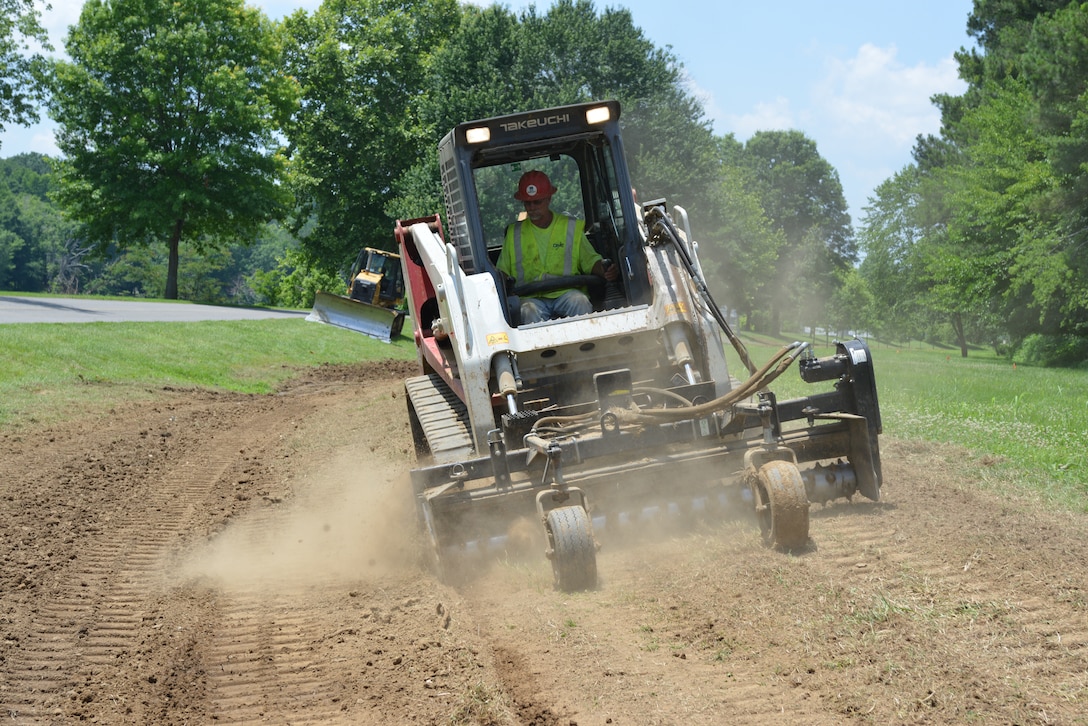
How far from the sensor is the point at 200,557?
304 inches

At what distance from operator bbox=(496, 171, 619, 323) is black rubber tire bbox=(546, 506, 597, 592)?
2.56 meters

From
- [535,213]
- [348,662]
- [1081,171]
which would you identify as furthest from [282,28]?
[348,662]

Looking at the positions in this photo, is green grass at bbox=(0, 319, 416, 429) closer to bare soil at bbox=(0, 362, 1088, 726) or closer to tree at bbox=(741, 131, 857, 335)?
bare soil at bbox=(0, 362, 1088, 726)

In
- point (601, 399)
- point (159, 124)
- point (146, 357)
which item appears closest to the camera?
point (601, 399)

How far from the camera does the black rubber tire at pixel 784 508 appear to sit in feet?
21.0

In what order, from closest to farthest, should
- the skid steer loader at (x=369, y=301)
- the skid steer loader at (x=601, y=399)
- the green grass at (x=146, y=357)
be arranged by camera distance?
the skid steer loader at (x=601, y=399) < the green grass at (x=146, y=357) < the skid steer loader at (x=369, y=301)

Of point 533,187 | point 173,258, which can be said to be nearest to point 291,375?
point 533,187

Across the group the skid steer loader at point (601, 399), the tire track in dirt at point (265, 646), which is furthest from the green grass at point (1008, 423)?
the tire track in dirt at point (265, 646)

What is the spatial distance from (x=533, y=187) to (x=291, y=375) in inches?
596

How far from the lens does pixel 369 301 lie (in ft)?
89.3

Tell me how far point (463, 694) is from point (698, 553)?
2355 mm

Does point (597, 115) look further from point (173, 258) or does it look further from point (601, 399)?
point (173, 258)

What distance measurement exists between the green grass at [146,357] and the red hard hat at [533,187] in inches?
319

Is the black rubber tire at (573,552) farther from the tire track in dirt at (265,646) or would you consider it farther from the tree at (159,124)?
the tree at (159,124)
